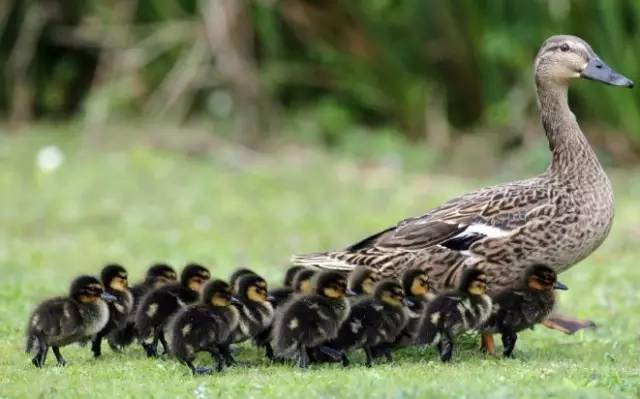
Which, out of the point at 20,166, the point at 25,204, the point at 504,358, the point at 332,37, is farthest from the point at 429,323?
the point at 332,37

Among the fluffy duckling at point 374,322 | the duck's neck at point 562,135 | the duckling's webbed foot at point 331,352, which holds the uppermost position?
→ the duck's neck at point 562,135

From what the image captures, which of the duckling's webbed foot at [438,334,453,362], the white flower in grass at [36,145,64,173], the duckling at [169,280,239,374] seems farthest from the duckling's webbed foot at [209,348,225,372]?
the white flower in grass at [36,145,64,173]

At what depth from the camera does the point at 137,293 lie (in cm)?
818

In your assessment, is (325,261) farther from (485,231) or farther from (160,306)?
(160,306)

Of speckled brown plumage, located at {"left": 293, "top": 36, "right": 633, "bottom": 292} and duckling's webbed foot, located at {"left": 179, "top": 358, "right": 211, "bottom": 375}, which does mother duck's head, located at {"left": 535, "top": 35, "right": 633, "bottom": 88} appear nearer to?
speckled brown plumage, located at {"left": 293, "top": 36, "right": 633, "bottom": 292}

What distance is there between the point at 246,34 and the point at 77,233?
15.3 ft

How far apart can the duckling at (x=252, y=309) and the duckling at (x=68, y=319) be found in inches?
30.0

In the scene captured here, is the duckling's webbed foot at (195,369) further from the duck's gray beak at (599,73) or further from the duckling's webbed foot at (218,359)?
the duck's gray beak at (599,73)

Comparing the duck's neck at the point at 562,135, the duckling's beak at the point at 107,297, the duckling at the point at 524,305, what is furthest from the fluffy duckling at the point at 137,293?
the duck's neck at the point at 562,135

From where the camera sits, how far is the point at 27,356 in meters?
7.99

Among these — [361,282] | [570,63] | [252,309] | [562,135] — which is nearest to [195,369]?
[252,309]

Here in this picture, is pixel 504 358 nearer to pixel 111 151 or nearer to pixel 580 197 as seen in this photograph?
pixel 580 197

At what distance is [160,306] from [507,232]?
209 centimetres

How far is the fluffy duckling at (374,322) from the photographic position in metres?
7.52
